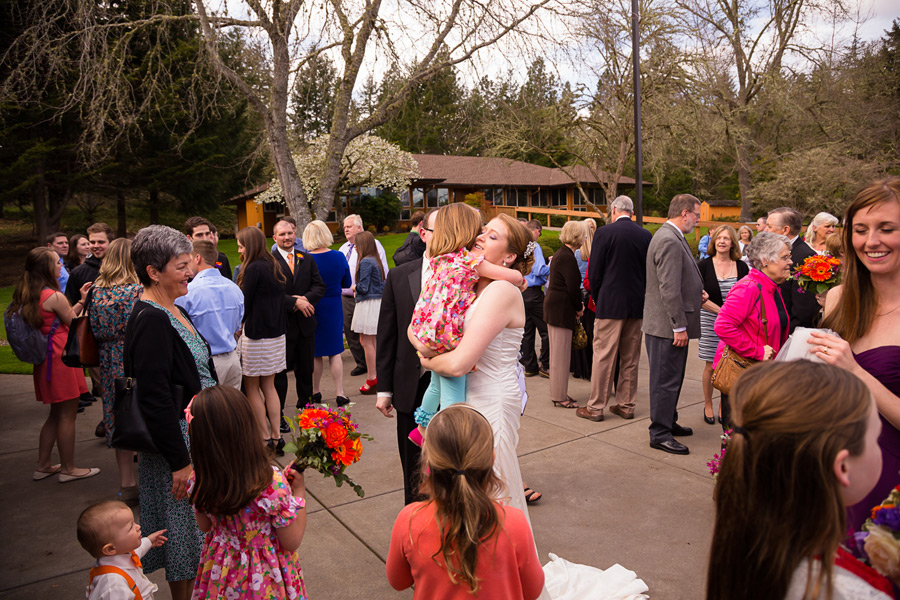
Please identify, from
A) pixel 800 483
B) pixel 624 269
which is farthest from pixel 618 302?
pixel 800 483

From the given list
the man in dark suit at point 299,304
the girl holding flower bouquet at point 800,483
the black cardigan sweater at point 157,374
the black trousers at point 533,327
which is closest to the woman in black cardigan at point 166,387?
the black cardigan sweater at point 157,374

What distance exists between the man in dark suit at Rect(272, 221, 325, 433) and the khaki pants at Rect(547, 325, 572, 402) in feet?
9.08

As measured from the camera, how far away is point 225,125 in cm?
2694

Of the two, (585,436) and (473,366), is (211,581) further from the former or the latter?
(585,436)

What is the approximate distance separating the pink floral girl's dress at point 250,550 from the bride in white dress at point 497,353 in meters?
0.98

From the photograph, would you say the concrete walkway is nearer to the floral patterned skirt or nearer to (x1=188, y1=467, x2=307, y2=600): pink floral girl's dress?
the floral patterned skirt

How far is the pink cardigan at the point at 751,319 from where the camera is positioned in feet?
15.2

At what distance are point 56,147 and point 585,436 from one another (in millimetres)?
22406

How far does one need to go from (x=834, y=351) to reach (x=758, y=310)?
111 inches

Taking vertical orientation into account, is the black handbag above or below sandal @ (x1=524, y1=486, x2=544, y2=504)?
above

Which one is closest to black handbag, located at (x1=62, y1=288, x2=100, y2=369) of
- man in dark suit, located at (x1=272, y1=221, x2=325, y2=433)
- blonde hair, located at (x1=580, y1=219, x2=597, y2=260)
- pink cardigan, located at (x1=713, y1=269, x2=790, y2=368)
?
man in dark suit, located at (x1=272, y1=221, x2=325, y2=433)

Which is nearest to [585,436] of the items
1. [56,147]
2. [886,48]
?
[56,147]

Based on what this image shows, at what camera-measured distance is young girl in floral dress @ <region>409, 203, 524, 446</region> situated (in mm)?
3057

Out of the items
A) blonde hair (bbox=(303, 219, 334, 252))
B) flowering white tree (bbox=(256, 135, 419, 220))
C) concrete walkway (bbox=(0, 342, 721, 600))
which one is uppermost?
flowering white tree (bbox=(256, 135, 419, 220))
